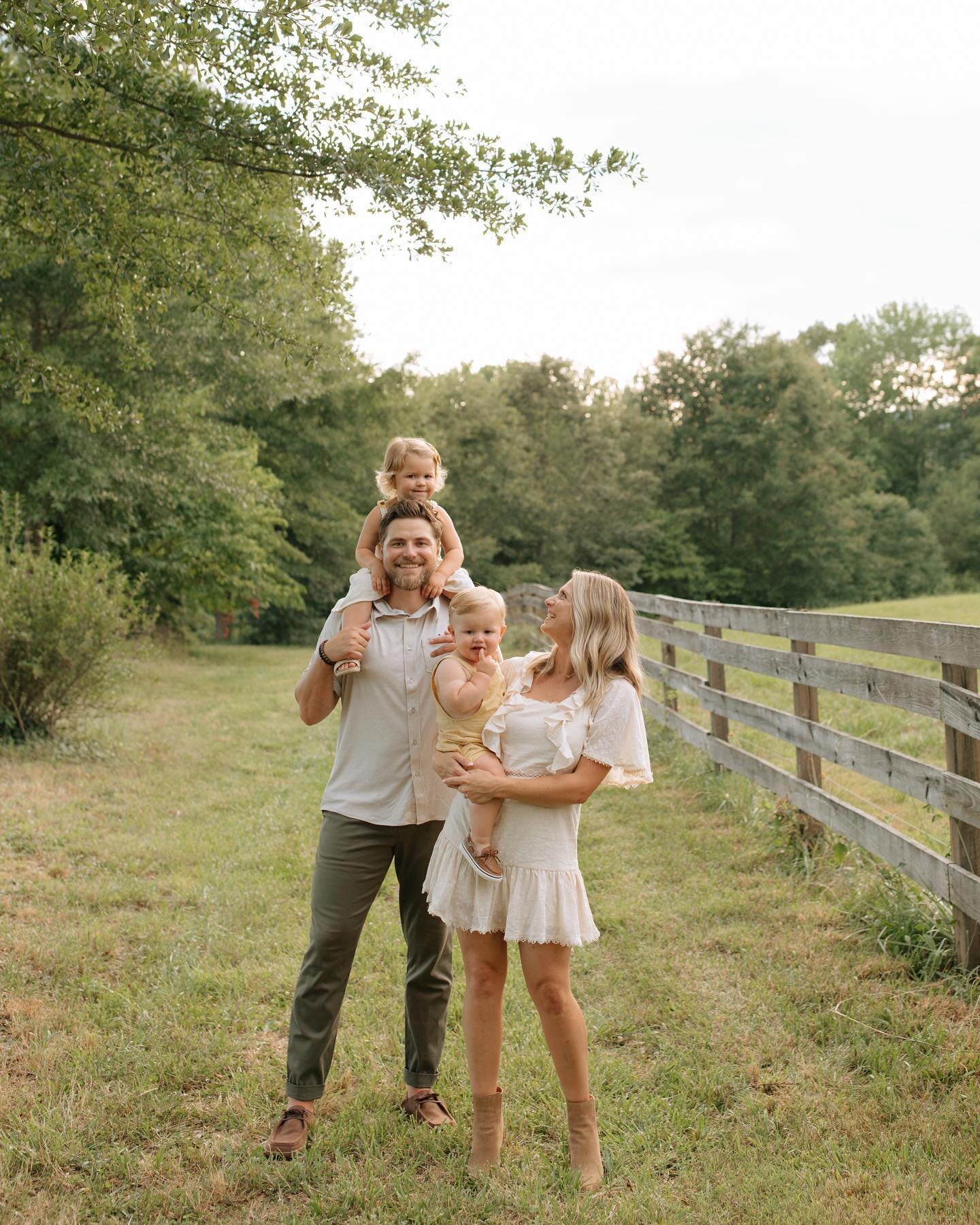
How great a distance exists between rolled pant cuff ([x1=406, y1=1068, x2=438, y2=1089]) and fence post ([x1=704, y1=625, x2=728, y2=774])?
14.3 feet

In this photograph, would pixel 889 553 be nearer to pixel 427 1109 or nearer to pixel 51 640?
pixel 51 640

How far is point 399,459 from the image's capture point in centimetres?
388

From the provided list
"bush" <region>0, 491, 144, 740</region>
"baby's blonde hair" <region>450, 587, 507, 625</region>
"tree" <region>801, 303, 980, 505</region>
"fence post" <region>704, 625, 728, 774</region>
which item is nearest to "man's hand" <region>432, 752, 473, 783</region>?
"baby's blonde hair" <region>450, 587, 507, 625</region>

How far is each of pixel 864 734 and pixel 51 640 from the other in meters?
6.81

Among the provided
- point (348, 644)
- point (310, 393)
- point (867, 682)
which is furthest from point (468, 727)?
point (310, 393)

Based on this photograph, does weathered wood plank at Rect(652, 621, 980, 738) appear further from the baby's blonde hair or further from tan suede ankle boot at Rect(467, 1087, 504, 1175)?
tan suede ankle boot at Rect(467, 1087, 504, 1175)

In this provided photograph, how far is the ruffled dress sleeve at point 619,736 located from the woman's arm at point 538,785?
0.11 feet

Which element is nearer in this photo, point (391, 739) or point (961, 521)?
point (391, 739)

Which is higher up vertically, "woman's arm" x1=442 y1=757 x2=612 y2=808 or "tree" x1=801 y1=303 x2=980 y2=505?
"tree" x1=801 y1=303 x2=980 y2=505

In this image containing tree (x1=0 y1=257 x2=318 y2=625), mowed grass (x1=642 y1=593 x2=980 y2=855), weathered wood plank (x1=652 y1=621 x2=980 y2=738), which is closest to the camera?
weathered wood plank (x1=652 y1=621 x2=980 y2=738)

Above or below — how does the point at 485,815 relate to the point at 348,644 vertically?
below

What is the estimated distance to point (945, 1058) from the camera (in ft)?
11.3

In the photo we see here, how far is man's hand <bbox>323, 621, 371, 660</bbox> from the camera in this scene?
10.7ft

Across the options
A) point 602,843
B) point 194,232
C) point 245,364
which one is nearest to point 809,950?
point 602,843
